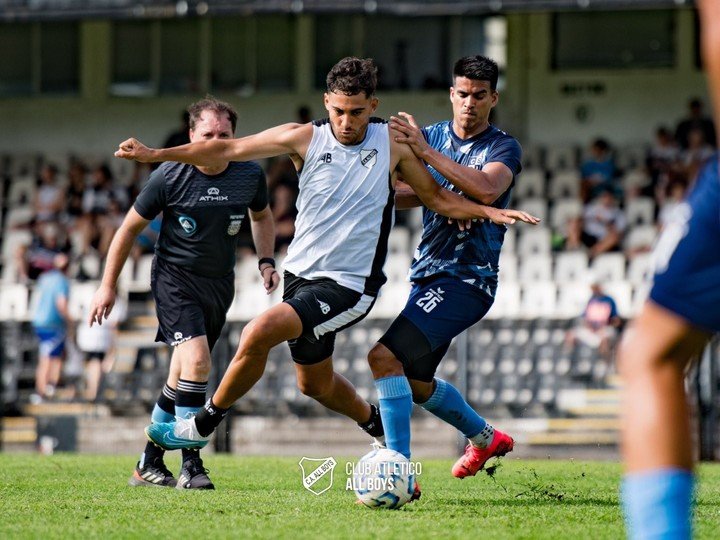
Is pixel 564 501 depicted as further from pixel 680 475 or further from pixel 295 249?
pixel 680 475

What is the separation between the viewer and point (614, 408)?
14461mm

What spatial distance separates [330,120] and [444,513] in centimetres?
227

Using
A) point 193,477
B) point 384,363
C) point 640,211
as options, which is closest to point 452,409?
point 384,363

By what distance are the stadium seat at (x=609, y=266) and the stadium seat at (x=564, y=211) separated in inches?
56.8

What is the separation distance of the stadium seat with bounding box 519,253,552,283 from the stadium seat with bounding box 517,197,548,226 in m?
1.26

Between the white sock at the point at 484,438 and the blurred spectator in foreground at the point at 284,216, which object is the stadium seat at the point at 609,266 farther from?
the white sock at the point at 484,438

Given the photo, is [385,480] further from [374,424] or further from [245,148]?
[245,148]

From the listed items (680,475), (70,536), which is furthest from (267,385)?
(680,475)

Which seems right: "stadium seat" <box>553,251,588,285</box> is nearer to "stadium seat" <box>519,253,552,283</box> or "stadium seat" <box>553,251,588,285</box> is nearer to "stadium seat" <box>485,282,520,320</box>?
"stadium seat" <box>519,253,552,283</box>

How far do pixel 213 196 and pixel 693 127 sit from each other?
12.6 m

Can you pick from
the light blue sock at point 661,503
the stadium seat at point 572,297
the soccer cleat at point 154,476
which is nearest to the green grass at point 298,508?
the soccer cleat at point 154,476

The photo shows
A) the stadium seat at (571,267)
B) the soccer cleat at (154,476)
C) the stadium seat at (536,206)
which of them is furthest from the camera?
the stadium seat at (536,206)

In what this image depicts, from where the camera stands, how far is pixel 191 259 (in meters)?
8.43

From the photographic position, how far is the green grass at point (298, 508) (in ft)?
19.2
